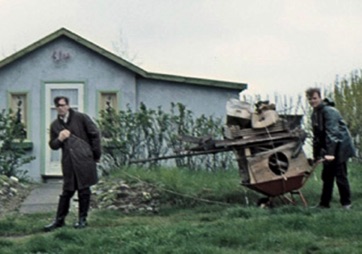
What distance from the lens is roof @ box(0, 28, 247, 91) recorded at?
23297 mm

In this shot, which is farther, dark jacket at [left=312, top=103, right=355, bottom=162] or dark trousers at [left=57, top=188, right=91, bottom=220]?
dark jacket at [left=312, top=103, right=355, bottom=162]

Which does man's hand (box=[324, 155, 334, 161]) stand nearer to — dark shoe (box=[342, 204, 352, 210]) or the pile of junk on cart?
the pile of junk on cart

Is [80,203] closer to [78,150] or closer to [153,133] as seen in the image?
[78,150]

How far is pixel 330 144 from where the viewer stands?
12.7m

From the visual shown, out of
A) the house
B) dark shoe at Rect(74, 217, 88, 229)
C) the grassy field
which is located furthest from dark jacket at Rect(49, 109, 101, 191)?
the house

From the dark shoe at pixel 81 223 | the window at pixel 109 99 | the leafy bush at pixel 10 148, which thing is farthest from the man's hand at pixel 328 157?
the window at pixel 109 99

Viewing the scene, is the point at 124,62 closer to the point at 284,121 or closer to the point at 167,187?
the point at 167,187

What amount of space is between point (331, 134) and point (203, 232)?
334 centimetres

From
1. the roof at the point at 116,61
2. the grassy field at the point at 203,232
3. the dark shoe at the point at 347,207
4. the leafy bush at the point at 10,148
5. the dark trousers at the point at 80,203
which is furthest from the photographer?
the roof at the point at 116,61

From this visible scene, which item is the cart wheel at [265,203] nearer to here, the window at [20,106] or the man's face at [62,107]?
the man's face at [62,107]

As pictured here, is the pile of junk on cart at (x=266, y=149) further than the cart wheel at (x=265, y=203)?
No

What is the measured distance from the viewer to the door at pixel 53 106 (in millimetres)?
23297

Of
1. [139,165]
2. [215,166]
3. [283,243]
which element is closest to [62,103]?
[283,243]

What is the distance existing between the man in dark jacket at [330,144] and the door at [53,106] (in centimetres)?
1138
